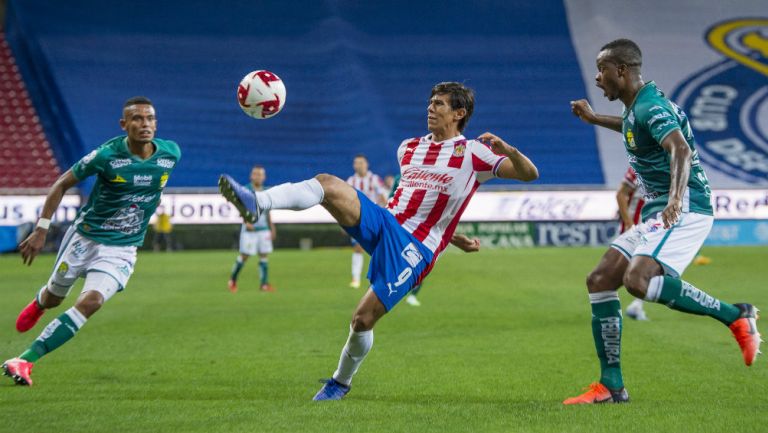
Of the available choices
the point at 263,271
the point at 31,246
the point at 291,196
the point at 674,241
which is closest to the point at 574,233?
the point at 263,271

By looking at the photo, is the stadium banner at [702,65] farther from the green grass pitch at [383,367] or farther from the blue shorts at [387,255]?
the blue shorts at [387,255]

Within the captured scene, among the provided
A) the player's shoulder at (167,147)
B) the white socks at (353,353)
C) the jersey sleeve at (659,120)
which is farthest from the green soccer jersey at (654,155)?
the player's shoulder at (167,147)

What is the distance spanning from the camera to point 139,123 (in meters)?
7.21

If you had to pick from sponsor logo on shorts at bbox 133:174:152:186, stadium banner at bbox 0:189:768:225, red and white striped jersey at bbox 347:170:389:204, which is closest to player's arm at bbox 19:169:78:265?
sponsor logo on shorts at bbox 133:174:152:186

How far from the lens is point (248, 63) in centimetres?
3331

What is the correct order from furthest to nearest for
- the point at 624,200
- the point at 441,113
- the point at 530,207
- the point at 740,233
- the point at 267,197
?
the point at 530,207 → the point at 740,233 → the point at 624,200 → the point at 441,113 → the point at 267,197

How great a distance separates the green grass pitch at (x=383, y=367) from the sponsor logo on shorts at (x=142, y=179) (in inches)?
61.1

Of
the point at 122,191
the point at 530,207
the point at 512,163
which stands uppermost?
the point at 512,163

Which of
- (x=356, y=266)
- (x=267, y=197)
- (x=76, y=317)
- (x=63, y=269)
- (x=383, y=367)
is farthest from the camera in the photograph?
(x=356, y=266)

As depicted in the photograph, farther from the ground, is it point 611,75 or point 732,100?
point 611,75

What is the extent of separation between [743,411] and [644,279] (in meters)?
0.99

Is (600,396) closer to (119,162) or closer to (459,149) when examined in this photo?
(459,149)

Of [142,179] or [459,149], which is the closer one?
[459,149]

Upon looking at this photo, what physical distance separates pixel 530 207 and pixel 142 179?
23.7 meters
